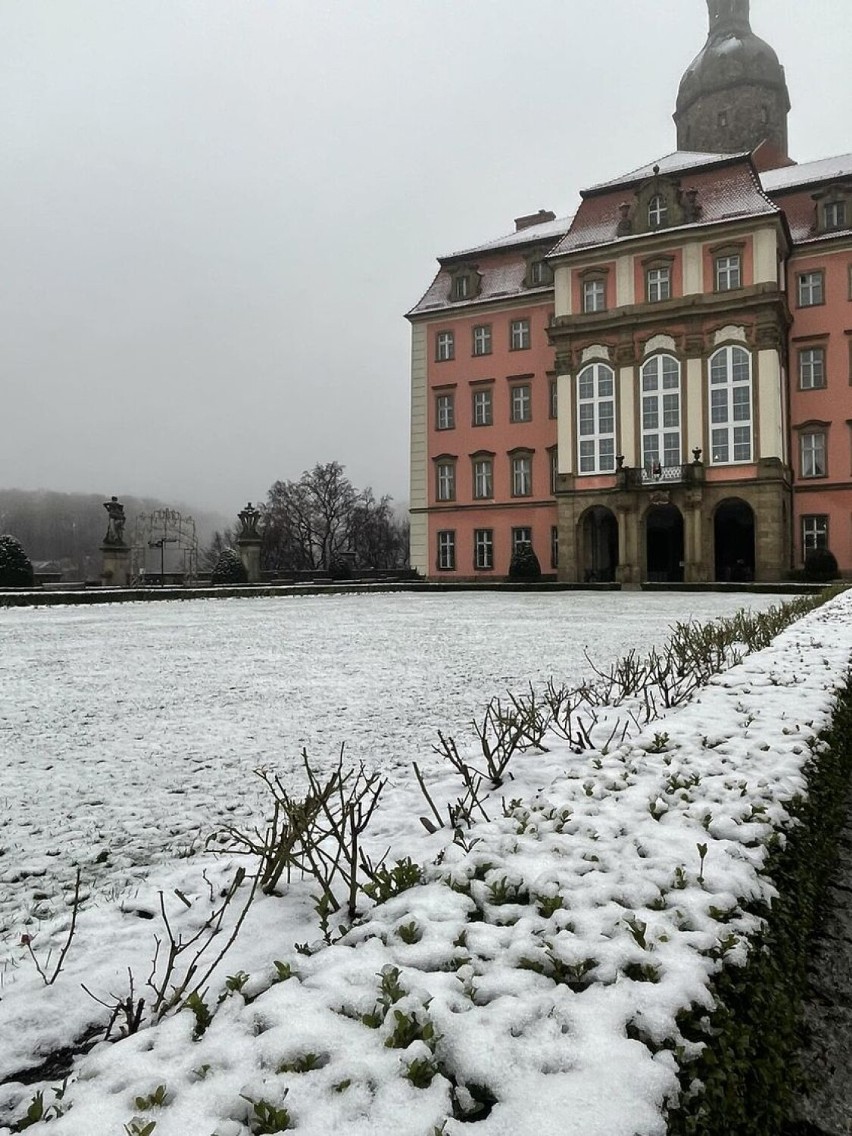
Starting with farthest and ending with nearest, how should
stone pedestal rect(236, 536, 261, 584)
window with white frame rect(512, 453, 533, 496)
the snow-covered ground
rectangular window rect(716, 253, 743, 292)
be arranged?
window with white frame rect(512, 453, 533, 496) → stone pedestal rect(236, 536, 261, 584) → rectangular window rect(716, 253, 743, 292) → the snow-covered ground

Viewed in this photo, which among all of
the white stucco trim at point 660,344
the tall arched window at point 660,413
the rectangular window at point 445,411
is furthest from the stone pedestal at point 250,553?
the white stucco trim at point 660,344

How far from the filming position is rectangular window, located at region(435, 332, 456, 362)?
130 ft

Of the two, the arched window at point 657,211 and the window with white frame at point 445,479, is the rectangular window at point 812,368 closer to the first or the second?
the arched window at point 657,211

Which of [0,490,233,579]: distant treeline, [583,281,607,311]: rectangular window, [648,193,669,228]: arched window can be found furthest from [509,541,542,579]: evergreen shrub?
[0,490,233,579]: distant treeline

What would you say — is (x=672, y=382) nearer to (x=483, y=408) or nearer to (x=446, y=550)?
(x=483, y=408)

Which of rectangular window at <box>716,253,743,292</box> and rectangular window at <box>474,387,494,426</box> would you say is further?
rectangular window at <box>474,387,494,426</box>

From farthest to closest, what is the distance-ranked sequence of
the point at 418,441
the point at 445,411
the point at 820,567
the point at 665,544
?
1. the point at 418,441
2. the point at 445,411
3. the point at 665,544
4. the point at 820,567

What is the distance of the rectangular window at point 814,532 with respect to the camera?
31812mm

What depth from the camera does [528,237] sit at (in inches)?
1534

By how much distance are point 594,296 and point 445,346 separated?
8.96m

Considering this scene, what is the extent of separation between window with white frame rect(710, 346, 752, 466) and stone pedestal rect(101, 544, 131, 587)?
24.2 metres

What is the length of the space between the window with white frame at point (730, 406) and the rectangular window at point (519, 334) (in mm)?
9977

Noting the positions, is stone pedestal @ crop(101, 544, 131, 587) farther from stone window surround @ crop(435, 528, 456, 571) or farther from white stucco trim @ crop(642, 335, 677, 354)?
white stucco trim @ crop(642, 335, 677, 354)

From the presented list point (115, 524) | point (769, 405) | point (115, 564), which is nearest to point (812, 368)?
point (769, 405)
